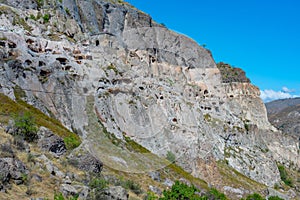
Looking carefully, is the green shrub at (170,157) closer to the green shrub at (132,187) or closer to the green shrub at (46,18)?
the green shrub at (132,187)

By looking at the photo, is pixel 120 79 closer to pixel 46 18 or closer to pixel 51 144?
pixel 51 144

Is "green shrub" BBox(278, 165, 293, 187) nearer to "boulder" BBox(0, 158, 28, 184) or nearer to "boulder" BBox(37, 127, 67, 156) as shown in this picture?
"boulder" BBox(37, 127, 67, 156)

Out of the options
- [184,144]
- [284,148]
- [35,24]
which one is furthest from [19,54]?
[284,148]

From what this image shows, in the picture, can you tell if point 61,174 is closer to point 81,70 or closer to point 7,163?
point 7,163

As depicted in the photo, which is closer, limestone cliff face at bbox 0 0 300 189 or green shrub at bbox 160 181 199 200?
limestone cliff face at bbox 0 0 300 189

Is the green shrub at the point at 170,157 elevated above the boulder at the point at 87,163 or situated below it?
above

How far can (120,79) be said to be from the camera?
27.9 metres

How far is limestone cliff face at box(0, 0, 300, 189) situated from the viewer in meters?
12.6

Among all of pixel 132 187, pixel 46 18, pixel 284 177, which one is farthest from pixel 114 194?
pixel 284 177

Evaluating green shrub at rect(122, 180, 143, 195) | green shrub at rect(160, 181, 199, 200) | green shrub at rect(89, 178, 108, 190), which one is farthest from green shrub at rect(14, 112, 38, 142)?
green shrub at rect(160, 181, 199, 200)

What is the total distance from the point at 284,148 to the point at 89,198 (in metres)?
80.4

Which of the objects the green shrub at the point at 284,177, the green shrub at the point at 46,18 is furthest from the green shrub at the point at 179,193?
the green shrub at the point at 284,177

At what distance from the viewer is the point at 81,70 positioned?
2372 cm

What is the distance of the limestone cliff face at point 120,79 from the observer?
12.6 metres
